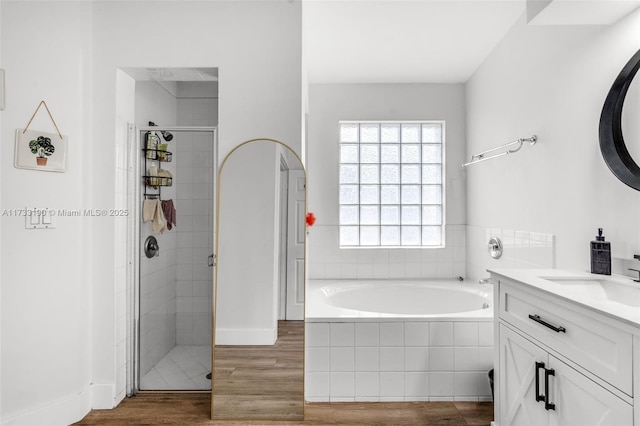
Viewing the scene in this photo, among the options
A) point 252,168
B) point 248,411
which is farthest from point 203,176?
point 248,411

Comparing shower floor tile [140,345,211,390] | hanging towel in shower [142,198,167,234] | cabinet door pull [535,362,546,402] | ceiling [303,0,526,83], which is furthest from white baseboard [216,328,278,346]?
ceiling [303,0,526,83]

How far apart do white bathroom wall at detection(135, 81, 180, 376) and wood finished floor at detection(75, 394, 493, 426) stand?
11.7 inches

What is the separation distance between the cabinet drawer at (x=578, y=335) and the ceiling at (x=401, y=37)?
5.96 feet

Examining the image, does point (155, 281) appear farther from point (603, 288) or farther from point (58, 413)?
point (603, 288)

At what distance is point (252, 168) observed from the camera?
2287 millimetres

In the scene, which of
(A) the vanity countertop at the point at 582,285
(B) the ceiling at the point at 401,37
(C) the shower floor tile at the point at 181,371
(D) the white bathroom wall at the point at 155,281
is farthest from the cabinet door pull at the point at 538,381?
(D) the white bathroom wall at the point at 155,281

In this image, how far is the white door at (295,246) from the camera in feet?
7.47

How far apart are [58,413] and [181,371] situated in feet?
2.37

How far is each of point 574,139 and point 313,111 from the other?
2224 millimetres

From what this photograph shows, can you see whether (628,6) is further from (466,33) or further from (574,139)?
(466,33)

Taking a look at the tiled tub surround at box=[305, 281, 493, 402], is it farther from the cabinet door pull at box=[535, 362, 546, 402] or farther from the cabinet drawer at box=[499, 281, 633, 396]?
the cabinet door pull at box=[535, 362, 546, 402]

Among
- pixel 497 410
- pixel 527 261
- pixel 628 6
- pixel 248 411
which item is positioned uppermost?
pixel 628 6

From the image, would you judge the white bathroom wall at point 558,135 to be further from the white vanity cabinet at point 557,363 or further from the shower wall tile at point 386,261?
the white vanity cabinet at point 557,363

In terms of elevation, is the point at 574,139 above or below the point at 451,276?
above
